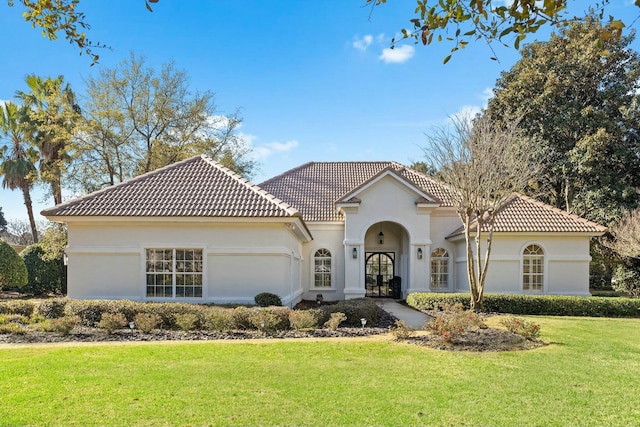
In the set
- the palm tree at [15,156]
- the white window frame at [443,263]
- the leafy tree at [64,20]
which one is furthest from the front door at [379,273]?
the palm tree at [15,156]

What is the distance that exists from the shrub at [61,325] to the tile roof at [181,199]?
4.02 m

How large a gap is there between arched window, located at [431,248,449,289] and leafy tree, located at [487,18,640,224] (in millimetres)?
6407

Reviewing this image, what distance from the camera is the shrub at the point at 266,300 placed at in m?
14.1

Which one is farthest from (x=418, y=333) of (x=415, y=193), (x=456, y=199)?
(x=415, y=193)

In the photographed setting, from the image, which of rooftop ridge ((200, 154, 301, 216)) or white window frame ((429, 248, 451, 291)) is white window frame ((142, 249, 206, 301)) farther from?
white window frame ((429, 248, 451, 291))

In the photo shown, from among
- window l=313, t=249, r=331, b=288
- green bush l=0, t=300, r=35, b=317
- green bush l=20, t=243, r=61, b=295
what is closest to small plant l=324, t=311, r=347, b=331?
green bush l=0, t=300, r=35, b=317

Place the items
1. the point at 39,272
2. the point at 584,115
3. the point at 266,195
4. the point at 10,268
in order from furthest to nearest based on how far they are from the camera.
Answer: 1. the point at 39,272
2. the point at 584,115
3. the point at 10,268
4. the point at 266,195

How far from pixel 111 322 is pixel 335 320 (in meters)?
5.89

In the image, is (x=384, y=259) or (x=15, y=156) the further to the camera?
(x=15, y=156)

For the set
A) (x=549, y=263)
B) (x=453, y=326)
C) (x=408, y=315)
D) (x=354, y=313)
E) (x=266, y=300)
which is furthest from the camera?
→ (x=549, y=263)

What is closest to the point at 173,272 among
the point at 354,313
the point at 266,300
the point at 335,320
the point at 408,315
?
the point at 266,300

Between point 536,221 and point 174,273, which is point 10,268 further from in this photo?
point 536,221

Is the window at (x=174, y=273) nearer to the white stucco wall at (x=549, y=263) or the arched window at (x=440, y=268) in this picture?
the arched window at (x=440, y=268)

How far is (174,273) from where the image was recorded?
14.9m
